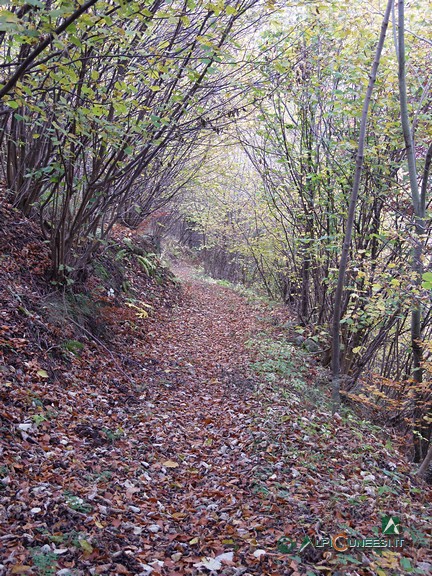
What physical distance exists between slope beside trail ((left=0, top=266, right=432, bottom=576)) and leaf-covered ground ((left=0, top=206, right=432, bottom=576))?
0.02 meters

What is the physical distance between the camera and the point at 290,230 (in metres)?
13.0

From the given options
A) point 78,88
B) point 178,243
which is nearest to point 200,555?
point 78,88

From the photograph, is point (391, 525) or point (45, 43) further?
point (391, 525)

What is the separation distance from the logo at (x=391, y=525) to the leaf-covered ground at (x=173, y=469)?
7cm

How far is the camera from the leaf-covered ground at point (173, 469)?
3.11 m

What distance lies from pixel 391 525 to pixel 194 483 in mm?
1810

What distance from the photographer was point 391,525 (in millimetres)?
3658

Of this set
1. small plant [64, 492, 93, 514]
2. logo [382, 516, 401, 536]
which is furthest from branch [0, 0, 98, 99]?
logo [382, 516, 401, 536]

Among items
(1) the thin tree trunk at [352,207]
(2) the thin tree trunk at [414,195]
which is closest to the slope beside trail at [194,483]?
(1) the thin tree trunk at [352,207]

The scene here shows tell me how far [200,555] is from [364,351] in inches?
252

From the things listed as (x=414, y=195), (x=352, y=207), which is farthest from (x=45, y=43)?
(x=414, y=195)

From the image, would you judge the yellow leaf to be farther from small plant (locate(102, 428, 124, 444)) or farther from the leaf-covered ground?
small plant (locate(102, 428, 124, 444))

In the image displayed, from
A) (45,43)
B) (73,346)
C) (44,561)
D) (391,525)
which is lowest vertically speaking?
(44,561)

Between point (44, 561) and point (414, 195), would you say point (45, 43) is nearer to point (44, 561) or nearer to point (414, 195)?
point (44, 561)
